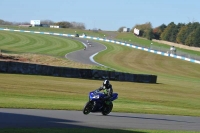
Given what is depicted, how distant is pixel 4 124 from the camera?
51.4 ft

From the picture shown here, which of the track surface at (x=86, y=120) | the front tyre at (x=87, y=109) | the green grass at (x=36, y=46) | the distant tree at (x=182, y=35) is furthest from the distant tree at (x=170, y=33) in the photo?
the front tyre at (x=87, y=109)

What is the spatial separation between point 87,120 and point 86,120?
1.9 inches

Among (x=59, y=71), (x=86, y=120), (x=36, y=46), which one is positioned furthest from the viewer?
(x=36, y=46)

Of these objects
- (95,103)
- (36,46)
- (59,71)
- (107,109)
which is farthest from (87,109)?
(36,46)

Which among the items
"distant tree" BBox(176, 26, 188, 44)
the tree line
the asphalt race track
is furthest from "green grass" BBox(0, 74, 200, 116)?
"distant tree" BBox(176, 26, 188, 44)

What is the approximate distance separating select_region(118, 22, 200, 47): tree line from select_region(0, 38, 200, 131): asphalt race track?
117 m

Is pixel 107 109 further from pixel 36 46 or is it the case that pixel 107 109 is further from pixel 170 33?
pixel 170 33

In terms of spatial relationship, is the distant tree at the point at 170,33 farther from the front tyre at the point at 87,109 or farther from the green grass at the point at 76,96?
the front tyre at the point at 87,109

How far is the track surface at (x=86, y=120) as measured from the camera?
55.5 ft

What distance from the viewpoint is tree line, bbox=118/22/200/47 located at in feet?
466

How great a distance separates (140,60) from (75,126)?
66.5 metres

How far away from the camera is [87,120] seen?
62.0 feet

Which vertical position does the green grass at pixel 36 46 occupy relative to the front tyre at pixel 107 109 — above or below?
below

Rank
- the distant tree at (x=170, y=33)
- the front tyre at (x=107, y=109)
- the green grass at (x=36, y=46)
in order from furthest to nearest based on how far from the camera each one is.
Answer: the distant tree at (x=170, y=33) → the green grass at (x=36, y=46) → the front tyre at (x=107, y=109)
